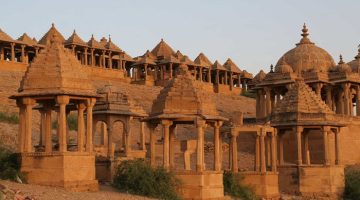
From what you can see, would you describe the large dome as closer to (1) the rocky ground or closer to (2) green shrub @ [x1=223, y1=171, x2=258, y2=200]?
(2) green shrub @ [x1=223, y1=171, x2=258, y2=200]

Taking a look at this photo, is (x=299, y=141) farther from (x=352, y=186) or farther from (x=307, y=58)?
(x=307, y=58)

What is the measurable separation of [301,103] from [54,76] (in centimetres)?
1407

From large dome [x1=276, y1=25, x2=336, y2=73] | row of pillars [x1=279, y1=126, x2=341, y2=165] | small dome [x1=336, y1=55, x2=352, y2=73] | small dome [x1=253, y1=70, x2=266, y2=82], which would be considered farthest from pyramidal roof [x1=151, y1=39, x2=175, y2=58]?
row of pillars [x1=279, y1=126, x2=341, y2=165]

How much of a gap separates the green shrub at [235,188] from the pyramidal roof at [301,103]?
5.78 m

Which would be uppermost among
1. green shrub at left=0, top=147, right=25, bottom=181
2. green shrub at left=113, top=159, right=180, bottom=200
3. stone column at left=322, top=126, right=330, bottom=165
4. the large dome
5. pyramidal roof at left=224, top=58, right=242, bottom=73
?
pyramidal roof at left=224, top=58, right=242, bottom=73

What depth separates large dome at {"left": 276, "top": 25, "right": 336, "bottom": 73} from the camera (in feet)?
146

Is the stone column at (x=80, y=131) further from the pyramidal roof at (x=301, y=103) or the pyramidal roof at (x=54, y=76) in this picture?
the pyramidal roof at (x=301, y=103)

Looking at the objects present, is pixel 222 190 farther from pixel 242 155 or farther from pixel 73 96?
pixel 242 155

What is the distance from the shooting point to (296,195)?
31.2m

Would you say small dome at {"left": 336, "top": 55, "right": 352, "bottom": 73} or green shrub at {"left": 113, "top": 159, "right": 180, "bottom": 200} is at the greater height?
small dome at {"left": 336, "top": 55, "right": 352, "bottom": 73}

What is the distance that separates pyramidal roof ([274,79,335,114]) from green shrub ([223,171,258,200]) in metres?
5.78

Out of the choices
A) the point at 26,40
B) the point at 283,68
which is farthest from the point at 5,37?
the point at 283,68

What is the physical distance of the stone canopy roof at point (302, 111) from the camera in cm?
3203

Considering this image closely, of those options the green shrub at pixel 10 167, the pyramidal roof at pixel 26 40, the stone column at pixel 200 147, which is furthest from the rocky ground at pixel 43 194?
the pyramidal roof at pixel 26 40
